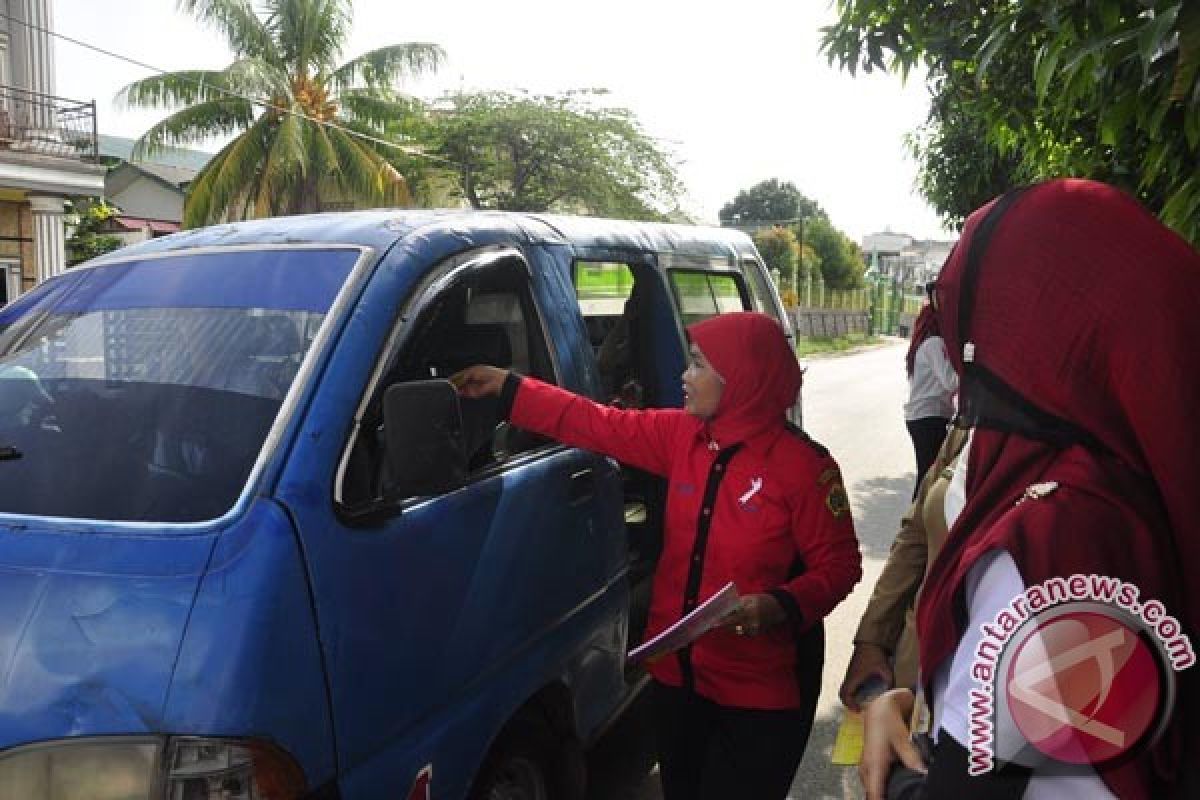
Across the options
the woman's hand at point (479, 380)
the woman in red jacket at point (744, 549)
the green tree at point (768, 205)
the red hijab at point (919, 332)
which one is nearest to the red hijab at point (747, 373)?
the woman in red jacket at point (744, 549)

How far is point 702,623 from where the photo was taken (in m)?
2.01

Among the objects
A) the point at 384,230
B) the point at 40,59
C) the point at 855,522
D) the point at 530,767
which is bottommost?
the point at 855,522

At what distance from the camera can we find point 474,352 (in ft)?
8.58

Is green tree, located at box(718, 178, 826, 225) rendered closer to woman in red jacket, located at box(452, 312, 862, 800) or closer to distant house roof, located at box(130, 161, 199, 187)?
distant house roof, located at box(130, 161, 199, 187)

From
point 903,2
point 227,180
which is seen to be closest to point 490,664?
point 903,2

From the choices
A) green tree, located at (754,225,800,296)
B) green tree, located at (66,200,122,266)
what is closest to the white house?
green tree, located at (66,200,122,266)

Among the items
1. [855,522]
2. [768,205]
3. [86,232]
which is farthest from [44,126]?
[768,205]

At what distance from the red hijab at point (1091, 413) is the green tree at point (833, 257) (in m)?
62.3

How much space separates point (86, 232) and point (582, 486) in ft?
89.3

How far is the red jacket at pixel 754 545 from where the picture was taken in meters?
2.27

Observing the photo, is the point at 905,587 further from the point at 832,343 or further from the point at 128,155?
the point at 128,155

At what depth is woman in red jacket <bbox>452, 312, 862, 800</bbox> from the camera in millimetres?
2279

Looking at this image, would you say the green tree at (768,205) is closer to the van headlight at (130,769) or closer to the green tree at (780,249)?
the green tree at (780,249)

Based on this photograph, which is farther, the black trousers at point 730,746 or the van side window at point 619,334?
the van side window at point 619,334
